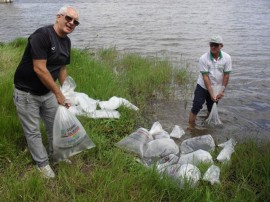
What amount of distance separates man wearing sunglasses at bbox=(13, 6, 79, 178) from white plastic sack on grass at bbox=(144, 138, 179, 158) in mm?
1381

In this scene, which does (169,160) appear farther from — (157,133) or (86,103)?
(86,103)

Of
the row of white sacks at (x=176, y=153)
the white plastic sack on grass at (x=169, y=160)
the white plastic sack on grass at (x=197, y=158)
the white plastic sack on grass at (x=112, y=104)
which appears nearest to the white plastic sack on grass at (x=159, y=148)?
the row of white sacks at (x=176, y=153)

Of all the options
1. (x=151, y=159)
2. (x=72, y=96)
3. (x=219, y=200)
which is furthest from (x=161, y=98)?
(x=219, y=200)

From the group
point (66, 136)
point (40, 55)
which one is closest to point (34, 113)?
point (66, 136)

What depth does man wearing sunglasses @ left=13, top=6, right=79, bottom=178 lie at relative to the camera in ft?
10.5

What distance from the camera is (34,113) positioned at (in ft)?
11.4

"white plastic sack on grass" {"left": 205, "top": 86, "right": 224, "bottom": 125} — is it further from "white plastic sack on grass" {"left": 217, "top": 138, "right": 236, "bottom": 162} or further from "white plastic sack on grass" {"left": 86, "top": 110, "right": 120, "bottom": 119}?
"white plastic sack on grass" {"left": 86, "top": 110, "right": 120, "bottom": 119}

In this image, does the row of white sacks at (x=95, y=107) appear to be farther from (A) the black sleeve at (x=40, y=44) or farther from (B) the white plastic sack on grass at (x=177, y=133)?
(A) the black sleeve at (x=40, y=44)

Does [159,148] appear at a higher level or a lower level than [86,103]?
lower

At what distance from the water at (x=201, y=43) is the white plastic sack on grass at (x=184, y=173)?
2.08m

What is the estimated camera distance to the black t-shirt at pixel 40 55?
3174 mm

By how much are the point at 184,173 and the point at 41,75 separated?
1.78 m

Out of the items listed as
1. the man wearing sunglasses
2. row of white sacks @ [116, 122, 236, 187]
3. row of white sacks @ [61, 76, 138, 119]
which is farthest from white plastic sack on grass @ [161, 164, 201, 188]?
row of white sacks @ [61, 76, 138, 119]

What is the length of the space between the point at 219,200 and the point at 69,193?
57.0 inches
